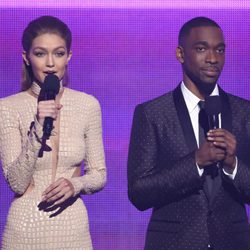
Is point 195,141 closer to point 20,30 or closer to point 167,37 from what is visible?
point 167,37

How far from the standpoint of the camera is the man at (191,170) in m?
3.25

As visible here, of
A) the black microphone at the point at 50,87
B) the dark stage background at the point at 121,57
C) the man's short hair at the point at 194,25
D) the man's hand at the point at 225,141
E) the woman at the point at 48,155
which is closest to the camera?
the man's hand at the point at 225,141

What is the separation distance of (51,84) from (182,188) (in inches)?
26.2

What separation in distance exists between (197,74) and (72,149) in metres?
0.61

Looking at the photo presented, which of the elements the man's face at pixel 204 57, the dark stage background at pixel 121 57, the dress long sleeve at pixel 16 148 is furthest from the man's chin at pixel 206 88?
the dark stage background at pixel 121 57

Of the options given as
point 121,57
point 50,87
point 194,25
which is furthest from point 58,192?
point 121,57

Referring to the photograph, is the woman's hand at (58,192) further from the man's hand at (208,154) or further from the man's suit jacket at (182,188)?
the man's hand at (208,154)

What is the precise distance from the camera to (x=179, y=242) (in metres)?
3.31

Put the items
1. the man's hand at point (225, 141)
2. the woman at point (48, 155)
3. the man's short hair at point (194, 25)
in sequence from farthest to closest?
the man's short hair at point (194, 25), the woman at point (48, 155), the man's hand at point (225, 141)

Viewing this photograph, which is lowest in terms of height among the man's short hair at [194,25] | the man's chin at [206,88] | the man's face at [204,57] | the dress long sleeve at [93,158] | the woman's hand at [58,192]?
the woman's hand at [58,192]

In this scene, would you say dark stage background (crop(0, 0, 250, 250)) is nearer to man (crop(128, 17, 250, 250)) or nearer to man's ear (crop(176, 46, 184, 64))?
man's ear (crop(176, 46, 184, 64))

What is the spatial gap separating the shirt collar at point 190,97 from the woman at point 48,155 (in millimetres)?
404

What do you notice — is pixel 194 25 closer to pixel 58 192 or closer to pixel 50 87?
pixel 50 87

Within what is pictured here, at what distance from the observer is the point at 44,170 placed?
3.41 meters
